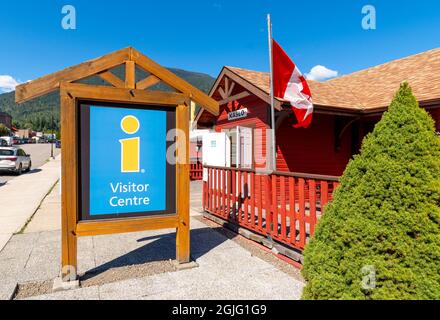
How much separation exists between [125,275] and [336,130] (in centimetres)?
802

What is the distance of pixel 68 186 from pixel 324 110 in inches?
267

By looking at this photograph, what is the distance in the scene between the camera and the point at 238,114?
9.93 metres

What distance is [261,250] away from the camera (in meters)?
4.80

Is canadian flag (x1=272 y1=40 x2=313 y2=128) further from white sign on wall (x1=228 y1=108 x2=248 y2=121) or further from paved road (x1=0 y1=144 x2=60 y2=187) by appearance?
paved road (x1=0 y1=144 x2=60 y2=187)

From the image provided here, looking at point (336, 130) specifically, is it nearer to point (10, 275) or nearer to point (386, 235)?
point (386, 235)

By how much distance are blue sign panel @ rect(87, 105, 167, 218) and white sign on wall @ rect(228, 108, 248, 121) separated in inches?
224

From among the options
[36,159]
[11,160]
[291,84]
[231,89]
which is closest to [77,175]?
[291,84]

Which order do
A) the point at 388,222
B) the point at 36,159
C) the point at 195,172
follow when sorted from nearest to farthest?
the point at 388,222 → the point at 195,172 → the point at 36,159

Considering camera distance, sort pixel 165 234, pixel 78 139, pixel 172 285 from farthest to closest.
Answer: pixel 165 234 → pixel 78 139 → pixel 172 285

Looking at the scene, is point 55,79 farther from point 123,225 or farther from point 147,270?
point 147,270

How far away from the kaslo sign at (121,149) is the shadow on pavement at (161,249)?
44 centimetres

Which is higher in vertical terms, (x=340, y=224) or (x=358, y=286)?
(x=340, y=224)

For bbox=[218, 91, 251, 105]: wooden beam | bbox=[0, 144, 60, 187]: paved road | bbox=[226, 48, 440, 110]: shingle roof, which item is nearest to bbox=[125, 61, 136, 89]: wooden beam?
Answer: bbox=[226, 48, 440, 110]: shingle roof

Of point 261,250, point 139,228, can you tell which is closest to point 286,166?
point 261,250
